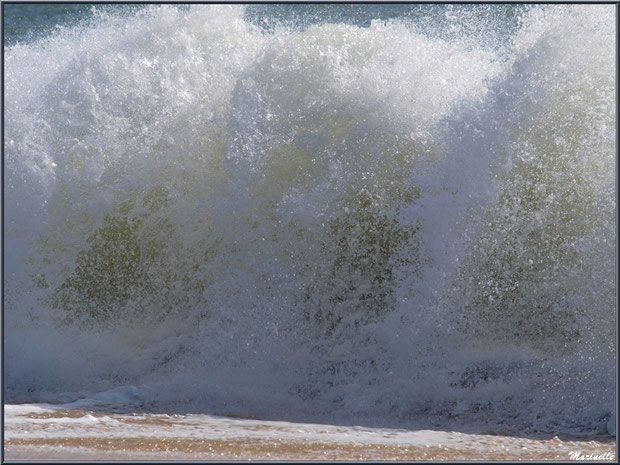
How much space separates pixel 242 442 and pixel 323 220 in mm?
1478

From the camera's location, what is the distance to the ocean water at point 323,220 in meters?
3.72

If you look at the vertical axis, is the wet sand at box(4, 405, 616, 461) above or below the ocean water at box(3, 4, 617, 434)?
below

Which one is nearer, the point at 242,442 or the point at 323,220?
the point at 242,442

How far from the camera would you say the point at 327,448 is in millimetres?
3020

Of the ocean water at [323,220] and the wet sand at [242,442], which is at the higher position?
the ocean water at [323,220]

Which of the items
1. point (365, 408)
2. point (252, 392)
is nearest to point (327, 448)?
point (365, 408)

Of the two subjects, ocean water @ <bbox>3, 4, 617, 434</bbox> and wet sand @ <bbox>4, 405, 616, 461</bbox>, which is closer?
wet sand @ <bbox>4, 405, 616, 461</bbox>

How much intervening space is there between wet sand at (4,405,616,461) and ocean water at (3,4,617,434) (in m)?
0.19

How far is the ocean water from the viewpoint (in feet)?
12.2

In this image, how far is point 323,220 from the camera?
4.21 meters

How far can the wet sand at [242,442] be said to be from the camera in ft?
9.54

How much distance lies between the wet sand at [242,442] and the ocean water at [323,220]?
186mm

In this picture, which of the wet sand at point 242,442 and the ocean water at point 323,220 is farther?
the ocean water at point 323,220

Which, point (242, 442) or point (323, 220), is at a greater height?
point (323, 220)
